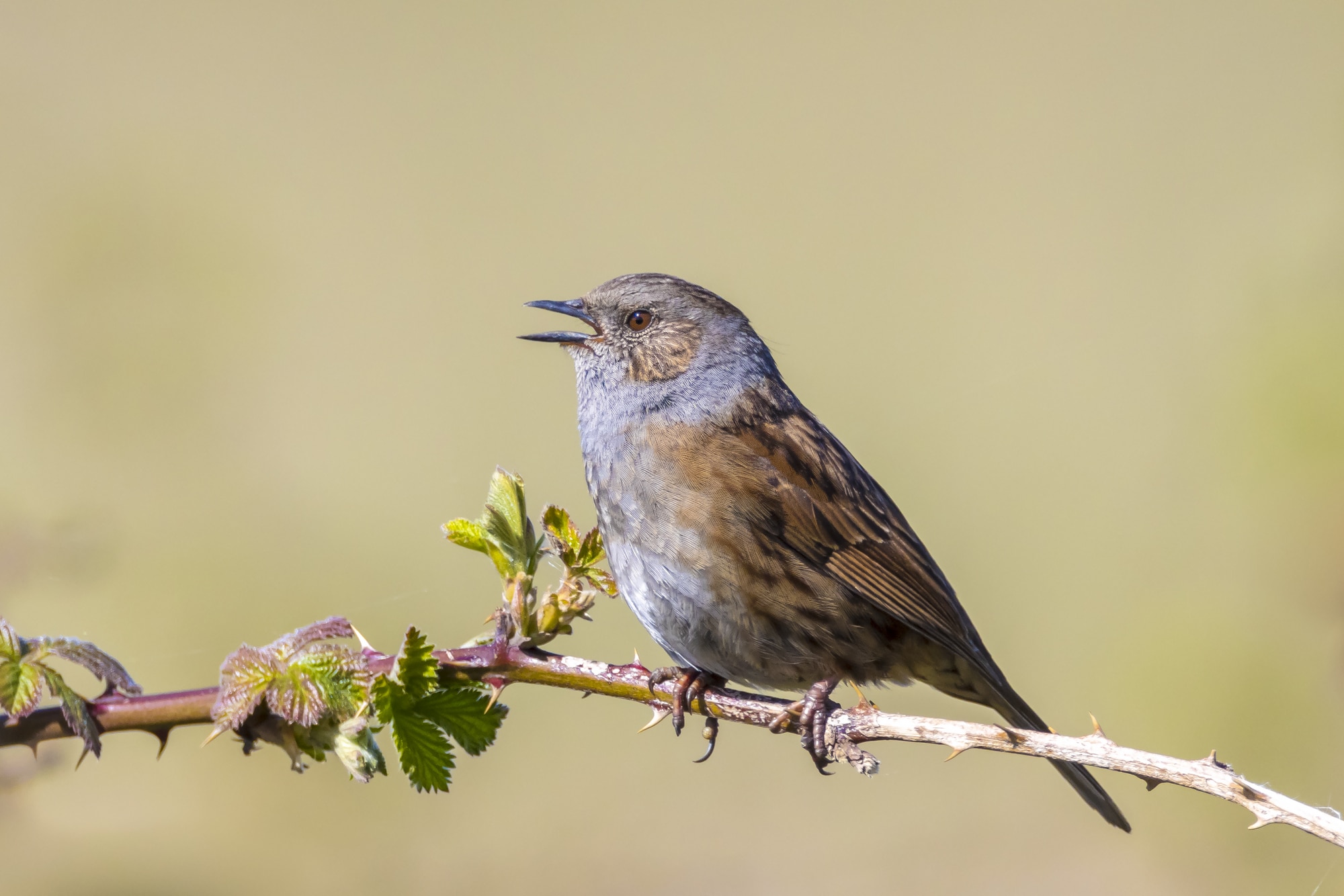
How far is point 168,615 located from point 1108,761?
269cm

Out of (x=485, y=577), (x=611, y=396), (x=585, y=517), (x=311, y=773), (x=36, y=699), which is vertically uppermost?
(x=611, y=396)

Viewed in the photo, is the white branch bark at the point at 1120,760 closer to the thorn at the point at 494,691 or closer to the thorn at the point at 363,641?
the thorn at the point at 494,691

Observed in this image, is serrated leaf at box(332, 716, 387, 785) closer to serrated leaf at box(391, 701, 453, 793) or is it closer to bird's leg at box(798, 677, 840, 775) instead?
serrated leaf at box(391, 701, 453, 793)

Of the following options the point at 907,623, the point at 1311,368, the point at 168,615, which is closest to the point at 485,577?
the point at 168,615

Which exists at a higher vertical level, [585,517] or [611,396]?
[611,396]

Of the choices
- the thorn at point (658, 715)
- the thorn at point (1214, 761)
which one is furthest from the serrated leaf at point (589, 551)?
the thorn at point (1214, 761)

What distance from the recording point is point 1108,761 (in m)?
1.11

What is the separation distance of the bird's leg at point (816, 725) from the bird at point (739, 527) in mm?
23

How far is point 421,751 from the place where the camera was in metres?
1.23

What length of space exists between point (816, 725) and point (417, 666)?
0.73 m

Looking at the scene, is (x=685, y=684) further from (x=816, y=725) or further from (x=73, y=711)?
(x=73, y=711)

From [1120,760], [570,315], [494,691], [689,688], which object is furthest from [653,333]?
[1120,760]

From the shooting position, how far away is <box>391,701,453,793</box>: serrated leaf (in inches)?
47.9

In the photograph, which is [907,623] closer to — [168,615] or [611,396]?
[611,396]
